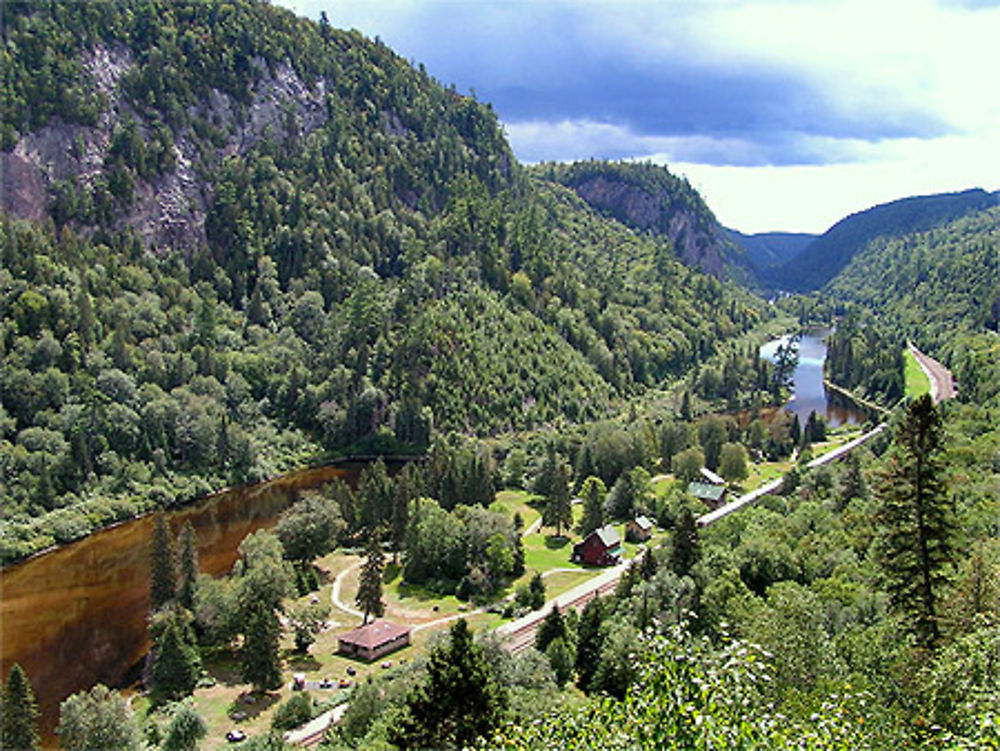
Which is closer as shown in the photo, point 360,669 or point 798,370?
point 360,669

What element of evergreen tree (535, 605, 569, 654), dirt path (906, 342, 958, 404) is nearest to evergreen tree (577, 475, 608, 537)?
evergreen tree (535, 605, 569, 654)

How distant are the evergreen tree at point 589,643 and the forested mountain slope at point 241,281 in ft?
181

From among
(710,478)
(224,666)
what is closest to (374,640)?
(224,666)

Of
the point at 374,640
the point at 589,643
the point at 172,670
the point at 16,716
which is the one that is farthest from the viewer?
the point at 374,640

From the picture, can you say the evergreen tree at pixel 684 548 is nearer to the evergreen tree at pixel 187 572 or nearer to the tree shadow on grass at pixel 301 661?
the tree shadow on grass at pixel 301 661

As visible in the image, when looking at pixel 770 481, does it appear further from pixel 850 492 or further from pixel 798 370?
pixel 798 370

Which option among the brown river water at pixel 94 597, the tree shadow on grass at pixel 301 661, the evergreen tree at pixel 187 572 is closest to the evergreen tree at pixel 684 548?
the tree shadow on grass at pixel 301 661

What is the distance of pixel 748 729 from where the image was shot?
11812 mm

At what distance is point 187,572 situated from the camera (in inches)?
2208

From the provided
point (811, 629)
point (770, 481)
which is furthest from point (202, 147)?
point (811, 629)

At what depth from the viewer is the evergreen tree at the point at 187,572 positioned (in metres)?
54.5

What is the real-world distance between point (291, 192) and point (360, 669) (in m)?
113

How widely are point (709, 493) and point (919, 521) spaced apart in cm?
5880

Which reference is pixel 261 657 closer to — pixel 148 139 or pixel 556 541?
pixel 556 541
